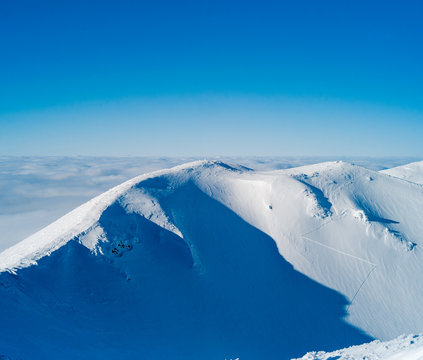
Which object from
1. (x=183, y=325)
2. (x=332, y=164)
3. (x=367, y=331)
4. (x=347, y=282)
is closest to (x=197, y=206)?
(x=183, y=325)

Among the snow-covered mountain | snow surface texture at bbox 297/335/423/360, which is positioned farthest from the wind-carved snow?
snow surface texture at bbox 297/335/423/360

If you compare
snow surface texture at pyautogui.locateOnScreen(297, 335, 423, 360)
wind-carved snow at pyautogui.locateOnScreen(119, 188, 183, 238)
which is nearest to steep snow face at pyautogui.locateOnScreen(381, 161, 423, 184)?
wind-carved snow at pyautogui.locateOnScreen(119, 188, 183, 238)

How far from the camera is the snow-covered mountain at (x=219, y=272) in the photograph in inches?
398

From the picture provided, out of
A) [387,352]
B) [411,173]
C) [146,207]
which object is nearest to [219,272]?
[146,207]

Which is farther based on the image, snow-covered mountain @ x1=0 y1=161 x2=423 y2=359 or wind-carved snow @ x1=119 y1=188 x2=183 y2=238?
wind-carved snow @ x1=119 y1=188 x2=183 y2=238

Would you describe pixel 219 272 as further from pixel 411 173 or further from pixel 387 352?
pixel 411 173

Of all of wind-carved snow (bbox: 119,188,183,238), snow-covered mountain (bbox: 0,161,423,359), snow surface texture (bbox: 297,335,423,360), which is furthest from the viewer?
wind-carved snow (bbox: 119,188,183,238)

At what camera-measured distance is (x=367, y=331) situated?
12.8 meters

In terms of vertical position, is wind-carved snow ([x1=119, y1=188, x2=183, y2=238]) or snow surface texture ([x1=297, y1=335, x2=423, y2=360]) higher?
wind-carved snow ([x1=119, y1=188, x2=183, y2=238])

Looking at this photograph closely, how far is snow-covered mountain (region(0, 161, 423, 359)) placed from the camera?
33.1 feet

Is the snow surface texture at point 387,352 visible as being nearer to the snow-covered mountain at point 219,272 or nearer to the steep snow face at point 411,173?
the snow-covered mountain at point 219,272

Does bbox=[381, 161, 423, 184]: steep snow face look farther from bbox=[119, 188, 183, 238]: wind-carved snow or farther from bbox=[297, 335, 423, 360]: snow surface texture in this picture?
bbox=[297, 335, 423, 360]: snow surface texture

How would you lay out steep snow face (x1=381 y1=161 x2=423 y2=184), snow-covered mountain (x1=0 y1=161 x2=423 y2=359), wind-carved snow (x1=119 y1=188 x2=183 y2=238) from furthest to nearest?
steep snow face (x1=381 y1=161 x2=423 y2=184)
wind-carved snow (x1=119 y1=188 x2=183 y2=238)
snow-covered mountain (x1=0 y1=161 x2=423 y2=359)

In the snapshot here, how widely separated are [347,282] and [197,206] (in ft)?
30.0
